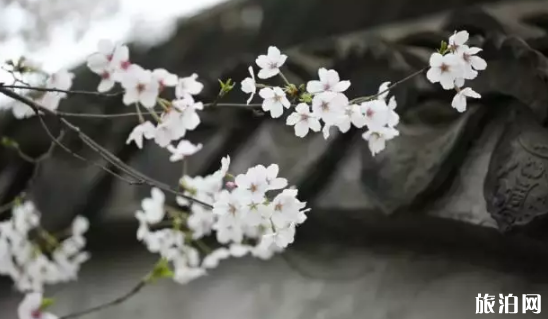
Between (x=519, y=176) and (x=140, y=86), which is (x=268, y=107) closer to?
(x=140, y=86)

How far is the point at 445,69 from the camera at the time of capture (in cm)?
57

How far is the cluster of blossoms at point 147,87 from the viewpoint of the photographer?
547mm

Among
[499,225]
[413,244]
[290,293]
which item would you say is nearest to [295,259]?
[290,293]

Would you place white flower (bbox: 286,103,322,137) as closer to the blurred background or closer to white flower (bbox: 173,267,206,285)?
the blurred background

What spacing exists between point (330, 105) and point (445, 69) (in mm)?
111

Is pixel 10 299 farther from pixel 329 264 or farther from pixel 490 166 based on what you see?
pixel 490 166

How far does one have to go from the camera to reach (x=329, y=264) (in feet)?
2.96

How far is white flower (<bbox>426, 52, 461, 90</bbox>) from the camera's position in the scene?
22.2 inches

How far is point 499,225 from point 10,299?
0.82 m

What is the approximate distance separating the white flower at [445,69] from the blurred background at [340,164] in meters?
0.20

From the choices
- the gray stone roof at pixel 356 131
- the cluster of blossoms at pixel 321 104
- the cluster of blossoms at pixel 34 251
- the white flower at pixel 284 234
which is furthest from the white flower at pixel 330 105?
the cluster of blossoms at pixel 34 251

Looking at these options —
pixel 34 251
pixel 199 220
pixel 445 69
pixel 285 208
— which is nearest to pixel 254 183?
pixel 285 208

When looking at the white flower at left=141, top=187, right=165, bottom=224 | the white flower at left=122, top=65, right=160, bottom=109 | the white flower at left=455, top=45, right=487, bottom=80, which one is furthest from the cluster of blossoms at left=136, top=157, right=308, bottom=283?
the white flower at left=455, top=45, right=487, bottom=80

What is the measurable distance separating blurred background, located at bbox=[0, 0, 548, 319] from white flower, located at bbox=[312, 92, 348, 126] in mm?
272
